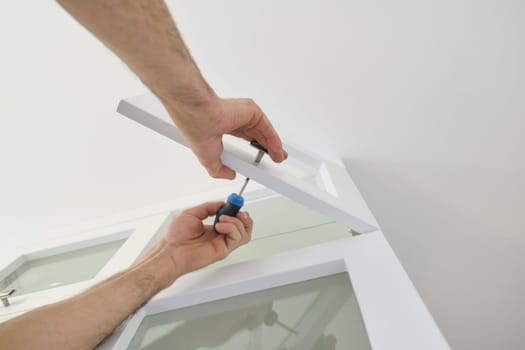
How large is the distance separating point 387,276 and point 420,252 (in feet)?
2.28

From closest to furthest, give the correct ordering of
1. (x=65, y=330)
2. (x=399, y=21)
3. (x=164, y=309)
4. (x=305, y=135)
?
(x=65, y=330) < (x=164, y=309) < (x=399, y=21) < (x=305, y=135)

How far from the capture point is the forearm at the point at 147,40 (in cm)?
38

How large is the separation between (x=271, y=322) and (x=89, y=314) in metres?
→ 0.29

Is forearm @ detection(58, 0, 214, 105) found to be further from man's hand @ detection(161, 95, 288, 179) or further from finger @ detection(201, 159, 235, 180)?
finger @ detection(201, 159, 235, 180)

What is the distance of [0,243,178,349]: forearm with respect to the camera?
460 mm

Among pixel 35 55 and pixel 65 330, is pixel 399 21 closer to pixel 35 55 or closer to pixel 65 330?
pixel 65 330

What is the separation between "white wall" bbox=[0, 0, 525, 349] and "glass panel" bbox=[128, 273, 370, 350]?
1.85 feet

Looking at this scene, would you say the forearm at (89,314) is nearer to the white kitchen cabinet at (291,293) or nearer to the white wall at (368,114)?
the white kitchen cabinet at (291,293)

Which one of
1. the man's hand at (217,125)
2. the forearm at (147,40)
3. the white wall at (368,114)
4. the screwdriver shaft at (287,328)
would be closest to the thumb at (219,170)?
the man's hand at (217,125)

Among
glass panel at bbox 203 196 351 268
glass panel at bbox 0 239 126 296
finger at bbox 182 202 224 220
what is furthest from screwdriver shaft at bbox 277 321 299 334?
glass panel at bbox 0 239 126 296

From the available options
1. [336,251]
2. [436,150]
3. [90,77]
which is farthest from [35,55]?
[436,150]

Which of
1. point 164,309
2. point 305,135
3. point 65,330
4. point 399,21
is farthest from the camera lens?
point 305,135

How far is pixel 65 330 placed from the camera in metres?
0.47

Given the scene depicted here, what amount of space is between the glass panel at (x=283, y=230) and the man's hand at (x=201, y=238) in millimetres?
67
